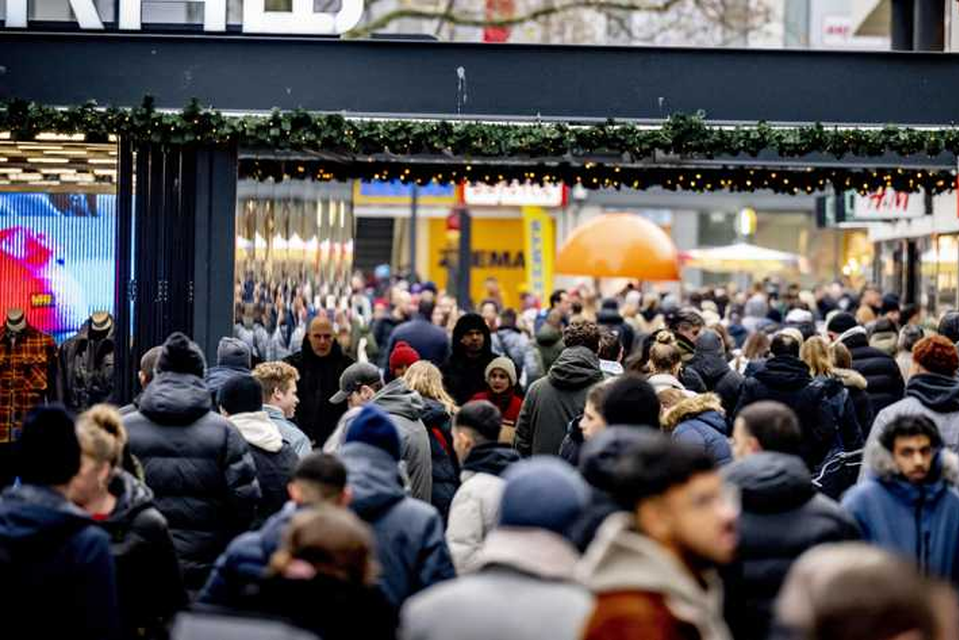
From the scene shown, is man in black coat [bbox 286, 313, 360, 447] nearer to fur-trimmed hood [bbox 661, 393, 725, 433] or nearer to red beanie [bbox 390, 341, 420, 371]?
red beanie [bbox 390, 341, 420, 371]

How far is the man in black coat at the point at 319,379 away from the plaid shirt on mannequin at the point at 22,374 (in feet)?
6.65

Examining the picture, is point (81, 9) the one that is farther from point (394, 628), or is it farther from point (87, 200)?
point (394, 628)

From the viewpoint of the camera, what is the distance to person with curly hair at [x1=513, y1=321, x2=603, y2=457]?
12.1m

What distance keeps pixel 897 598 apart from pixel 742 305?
2902cm

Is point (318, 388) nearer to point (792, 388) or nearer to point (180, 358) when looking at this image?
point (792, 388)

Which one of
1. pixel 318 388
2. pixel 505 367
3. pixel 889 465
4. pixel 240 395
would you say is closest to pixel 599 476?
pixel 889 465

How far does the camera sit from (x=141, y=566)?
716 centimetres

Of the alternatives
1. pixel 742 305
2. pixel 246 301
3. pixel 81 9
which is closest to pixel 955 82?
pixel 246 301

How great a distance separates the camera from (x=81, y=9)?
1577cm

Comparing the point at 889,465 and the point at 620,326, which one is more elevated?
the point at 620,326

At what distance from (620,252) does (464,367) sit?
756 centimetres

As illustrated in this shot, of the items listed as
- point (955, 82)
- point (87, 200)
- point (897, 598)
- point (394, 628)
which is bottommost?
point (394, 628)

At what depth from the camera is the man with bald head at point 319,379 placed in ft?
48.4

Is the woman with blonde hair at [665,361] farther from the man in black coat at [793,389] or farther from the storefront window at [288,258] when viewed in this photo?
the storefront window at [288,258]
